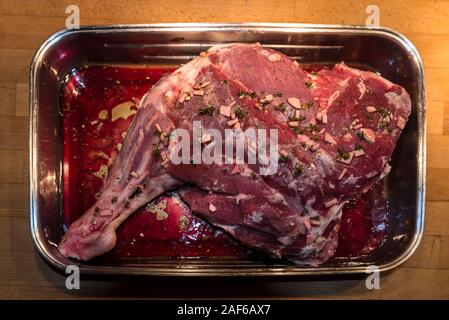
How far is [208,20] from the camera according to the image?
3.50 meters

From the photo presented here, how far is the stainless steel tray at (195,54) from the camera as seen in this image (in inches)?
124

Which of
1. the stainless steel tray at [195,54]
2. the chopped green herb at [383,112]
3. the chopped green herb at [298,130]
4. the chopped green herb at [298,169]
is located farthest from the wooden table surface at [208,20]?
the chopped green herb at [298,130]

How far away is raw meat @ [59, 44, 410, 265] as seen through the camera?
2971 millimetres

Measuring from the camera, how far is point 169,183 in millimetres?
3129

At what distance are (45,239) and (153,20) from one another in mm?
1833

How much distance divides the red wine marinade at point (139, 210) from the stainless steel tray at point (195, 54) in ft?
0.24

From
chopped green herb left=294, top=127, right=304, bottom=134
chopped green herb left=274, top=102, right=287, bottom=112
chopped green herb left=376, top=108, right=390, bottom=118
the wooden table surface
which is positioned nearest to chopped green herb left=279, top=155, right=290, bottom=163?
chopped green herb left=294, top=127, right=304, bottom=134

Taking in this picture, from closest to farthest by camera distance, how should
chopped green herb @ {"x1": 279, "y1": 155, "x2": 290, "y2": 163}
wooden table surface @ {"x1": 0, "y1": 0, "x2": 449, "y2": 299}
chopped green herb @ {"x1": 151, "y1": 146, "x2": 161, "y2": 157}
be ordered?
chopped green herb @ {"x1": 279, "y1": 155, "x2": 290, "y2": 163}
chopped green herb @ {"x1": 151, "y1": 146, "x2": 161, "y2": 157}
wooden table surface @ {"x1": 0, "y1": 0, "x2": 449, "y2": 299}

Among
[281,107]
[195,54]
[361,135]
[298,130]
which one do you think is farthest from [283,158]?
[195,54]

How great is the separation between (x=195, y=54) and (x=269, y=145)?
42.6 inches

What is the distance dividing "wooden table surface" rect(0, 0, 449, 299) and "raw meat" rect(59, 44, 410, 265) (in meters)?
0.38

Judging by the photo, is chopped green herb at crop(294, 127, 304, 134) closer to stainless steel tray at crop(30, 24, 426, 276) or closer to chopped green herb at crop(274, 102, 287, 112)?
chopped green herb at crop(274, 102, 287, 112)

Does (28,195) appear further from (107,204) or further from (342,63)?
Answer: (342,63)

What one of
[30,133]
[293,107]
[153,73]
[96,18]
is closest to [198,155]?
[293,107]
